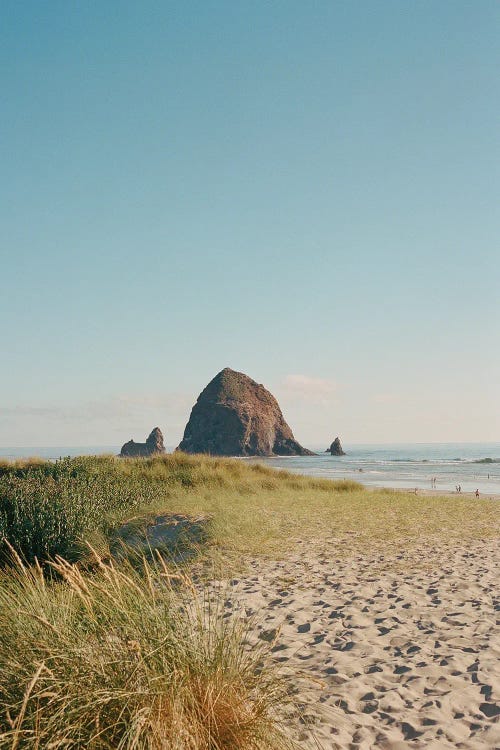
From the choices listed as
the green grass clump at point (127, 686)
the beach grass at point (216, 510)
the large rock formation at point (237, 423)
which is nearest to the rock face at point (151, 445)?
the large rock formation at point (237, 423)

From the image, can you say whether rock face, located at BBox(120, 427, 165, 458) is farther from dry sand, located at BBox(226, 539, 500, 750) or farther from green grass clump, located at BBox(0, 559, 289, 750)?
green grass clump, located at BBox(0, 559, 289, 750)

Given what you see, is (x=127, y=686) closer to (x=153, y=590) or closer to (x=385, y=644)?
(x=153, y=590)

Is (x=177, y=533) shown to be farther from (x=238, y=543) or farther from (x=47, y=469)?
(x=47, y=469)

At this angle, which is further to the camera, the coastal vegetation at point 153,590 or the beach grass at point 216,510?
the beach grass at point 216,510

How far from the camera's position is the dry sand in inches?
187

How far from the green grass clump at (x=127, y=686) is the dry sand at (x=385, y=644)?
0.47 m

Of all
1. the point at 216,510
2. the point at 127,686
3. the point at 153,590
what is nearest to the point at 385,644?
the point at 153,590

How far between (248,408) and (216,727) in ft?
398

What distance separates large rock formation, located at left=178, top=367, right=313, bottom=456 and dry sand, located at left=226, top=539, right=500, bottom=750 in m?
108

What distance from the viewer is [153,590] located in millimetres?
4121

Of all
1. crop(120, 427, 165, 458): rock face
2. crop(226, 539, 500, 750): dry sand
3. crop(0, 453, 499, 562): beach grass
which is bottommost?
crop(226, 539, 500, 750): dry sand

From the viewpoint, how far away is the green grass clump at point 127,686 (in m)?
3.30

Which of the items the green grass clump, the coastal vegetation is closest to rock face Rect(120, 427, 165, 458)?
the coastal vegetation

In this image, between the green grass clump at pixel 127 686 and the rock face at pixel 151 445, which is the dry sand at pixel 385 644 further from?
the rock face at pixel 151 445
